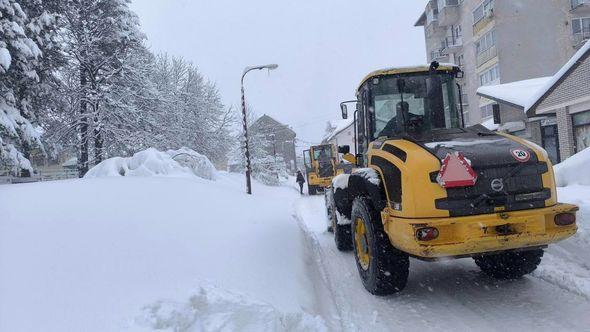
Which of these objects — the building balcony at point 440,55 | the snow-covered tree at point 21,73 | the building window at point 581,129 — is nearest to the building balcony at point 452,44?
the building balcony at point 440,55

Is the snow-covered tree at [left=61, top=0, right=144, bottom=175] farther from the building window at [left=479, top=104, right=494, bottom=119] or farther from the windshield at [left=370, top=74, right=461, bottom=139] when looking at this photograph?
the building window at [left=479, top=104, right=494, bottom=119]

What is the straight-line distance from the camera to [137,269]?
4.07 metres

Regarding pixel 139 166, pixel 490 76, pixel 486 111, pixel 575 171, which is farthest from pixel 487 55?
pixel 139 166

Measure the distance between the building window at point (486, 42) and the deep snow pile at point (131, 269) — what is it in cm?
3331

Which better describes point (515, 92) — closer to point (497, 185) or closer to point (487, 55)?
point (487, 55)

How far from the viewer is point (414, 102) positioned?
5.86 meters

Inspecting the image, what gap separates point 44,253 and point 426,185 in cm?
336

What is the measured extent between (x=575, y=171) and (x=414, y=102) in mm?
5843

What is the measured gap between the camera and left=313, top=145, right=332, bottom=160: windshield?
87.3ft

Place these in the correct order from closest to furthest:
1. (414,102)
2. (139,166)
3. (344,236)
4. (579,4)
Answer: (414,102) → (344,236) → (139,166) → (579,4)

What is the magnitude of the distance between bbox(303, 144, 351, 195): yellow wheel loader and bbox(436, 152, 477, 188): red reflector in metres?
20.3

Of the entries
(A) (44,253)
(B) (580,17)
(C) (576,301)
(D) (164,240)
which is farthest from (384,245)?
(B) (580,17)

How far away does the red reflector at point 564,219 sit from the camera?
4430 mm

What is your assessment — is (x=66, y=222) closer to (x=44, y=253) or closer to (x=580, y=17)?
(x=44, y=253)
